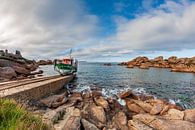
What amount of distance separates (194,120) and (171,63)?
110 metres

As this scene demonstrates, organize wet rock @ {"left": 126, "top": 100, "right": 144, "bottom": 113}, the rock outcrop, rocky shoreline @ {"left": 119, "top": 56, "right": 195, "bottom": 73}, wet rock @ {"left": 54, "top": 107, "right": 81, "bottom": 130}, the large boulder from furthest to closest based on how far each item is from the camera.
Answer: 1. rocky shoreline @ {"left": 119, "top": 56, "right": 195, "bottom": 73}
2. the large boulder
3. wet rock @ {"left": 126, "top": 100, "right": 144, "bottom": 113}
4. the rock outcrop
5. wet rock @ {"left": 54, "top": 107, "right": 81, "bottom": 130}

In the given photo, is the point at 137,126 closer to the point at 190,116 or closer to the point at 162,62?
the point at 190,116

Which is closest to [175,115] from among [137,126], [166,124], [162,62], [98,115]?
[166,124]

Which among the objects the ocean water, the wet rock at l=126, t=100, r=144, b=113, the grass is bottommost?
the ocean water

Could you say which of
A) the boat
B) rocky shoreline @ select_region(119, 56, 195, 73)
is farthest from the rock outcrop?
rocky shoreline @ select_region(119, 56, 195, 73)

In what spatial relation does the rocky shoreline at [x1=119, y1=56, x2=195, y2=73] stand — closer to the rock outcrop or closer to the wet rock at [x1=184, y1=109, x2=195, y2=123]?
the rock outcrop

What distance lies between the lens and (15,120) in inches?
206

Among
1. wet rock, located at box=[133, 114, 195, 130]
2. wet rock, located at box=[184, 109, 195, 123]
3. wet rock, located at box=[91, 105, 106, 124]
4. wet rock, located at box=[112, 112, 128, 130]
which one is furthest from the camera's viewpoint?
wet rock, located at box=[184, 109, 195, 123]

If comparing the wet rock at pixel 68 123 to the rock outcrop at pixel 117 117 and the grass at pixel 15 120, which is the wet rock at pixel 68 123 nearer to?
the rock outcrop at pixel 117 117

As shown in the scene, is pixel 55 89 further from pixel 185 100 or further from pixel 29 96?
pixel 185 100

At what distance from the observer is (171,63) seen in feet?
389

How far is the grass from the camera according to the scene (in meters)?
4.86

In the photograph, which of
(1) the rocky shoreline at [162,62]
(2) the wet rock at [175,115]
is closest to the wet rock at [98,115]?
(2) the wet rock at [175,115]

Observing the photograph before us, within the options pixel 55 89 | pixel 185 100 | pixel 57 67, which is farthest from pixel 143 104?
pixel 57 67
